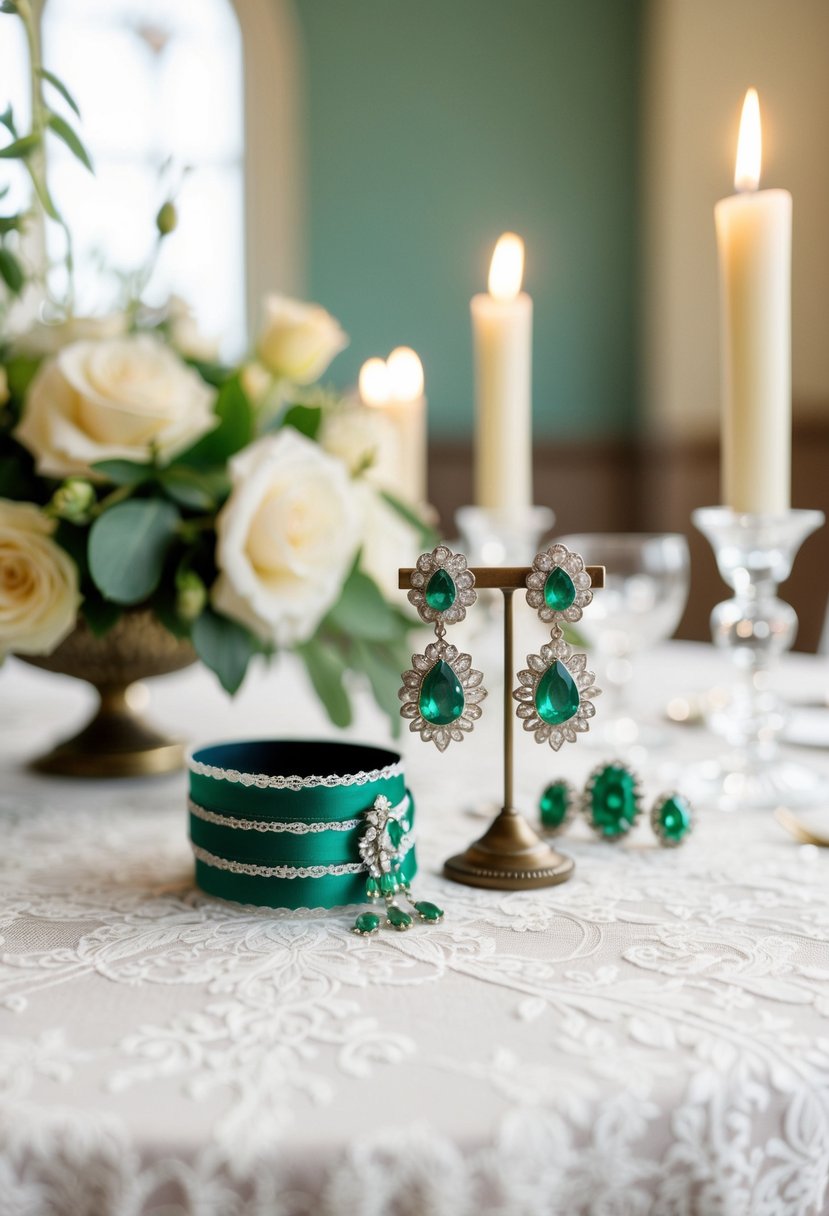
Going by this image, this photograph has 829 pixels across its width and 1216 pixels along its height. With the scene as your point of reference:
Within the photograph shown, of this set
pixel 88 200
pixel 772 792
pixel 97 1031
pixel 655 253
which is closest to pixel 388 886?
pixel 97 1031

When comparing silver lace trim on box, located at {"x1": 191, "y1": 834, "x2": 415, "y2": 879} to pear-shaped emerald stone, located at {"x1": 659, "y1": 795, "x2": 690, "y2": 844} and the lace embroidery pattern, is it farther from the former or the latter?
pear-shaped emerald stone, located at {"x1": 659, "y1": 795, "x2": 690, "y2": 844}

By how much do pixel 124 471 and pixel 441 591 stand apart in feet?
1.01

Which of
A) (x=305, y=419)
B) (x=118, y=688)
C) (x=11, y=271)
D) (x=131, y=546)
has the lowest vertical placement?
(x=118, y=688)

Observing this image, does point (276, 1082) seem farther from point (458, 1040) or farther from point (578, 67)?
point (578, 67)

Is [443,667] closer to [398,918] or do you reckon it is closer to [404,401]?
[398,918]

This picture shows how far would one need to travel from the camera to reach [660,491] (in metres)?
3.56

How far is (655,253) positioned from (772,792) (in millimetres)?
2968

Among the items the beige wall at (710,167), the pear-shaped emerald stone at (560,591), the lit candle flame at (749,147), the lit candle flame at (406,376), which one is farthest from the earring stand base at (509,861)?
the beige wall at (710,167)

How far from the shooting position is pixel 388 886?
62cm

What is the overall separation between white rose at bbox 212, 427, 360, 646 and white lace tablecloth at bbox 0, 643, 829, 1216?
19 cm

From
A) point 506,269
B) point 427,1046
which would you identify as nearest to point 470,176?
point 506,269

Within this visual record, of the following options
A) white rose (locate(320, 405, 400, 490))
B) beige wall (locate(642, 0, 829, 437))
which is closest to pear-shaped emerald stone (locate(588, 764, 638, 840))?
white rose (locate(320, 405, 400, 490))

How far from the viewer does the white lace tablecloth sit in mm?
402

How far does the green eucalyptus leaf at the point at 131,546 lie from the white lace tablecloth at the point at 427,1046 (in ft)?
0.62
